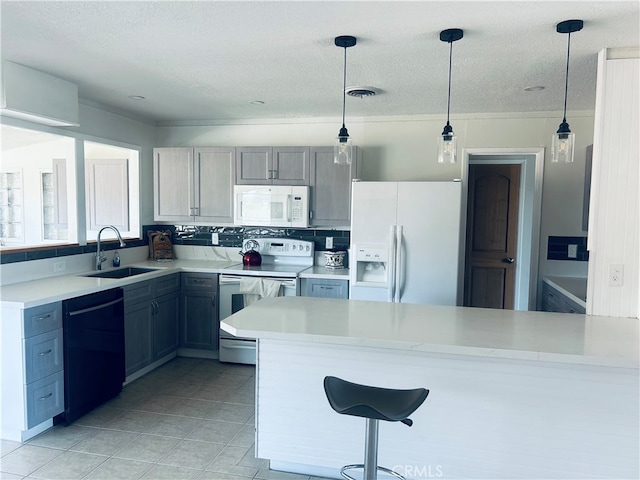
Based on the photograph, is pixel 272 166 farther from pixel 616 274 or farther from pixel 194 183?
pixel 616 274

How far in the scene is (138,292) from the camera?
3621mm

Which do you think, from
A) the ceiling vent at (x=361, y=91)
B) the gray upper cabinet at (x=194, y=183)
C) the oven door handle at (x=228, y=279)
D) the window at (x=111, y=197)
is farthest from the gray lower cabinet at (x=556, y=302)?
the window at (x=111, y=197)

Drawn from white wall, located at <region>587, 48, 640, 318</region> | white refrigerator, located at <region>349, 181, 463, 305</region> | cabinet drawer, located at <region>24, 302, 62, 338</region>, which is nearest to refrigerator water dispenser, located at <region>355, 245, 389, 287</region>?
white refrigerator, located at <region>349, 181, 463, 305</region>

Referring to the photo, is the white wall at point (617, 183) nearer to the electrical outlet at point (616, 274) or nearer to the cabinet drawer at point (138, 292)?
the electrical outlet at point (616, 274)

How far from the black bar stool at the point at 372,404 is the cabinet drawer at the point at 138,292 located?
2243mm

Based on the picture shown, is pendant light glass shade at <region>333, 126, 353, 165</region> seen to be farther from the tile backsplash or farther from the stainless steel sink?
the stainless steel sink

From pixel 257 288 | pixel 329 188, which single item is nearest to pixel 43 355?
pixel 257 288

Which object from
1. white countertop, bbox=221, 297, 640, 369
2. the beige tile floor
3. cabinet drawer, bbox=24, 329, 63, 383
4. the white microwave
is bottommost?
the beige tile floor

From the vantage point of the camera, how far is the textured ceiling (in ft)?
6.36

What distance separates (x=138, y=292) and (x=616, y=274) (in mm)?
3415

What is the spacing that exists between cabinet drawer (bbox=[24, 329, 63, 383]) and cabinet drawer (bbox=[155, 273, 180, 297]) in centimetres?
111

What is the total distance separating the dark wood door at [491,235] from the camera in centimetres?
471

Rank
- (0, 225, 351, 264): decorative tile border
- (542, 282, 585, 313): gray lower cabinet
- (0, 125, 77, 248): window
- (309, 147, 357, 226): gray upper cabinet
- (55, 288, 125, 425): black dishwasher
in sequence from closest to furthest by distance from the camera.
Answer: (55, 288, 125, 425): black dishwasher
(542, 282, 585, 313): gray lower cabinet
(309, 147, 357, 226): gray upper cabinet
(0, 225, 351, 264): decorative tile border
(0, 125, 77, 248): window

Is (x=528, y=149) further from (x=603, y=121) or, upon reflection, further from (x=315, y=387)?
(x=315, y=387)
